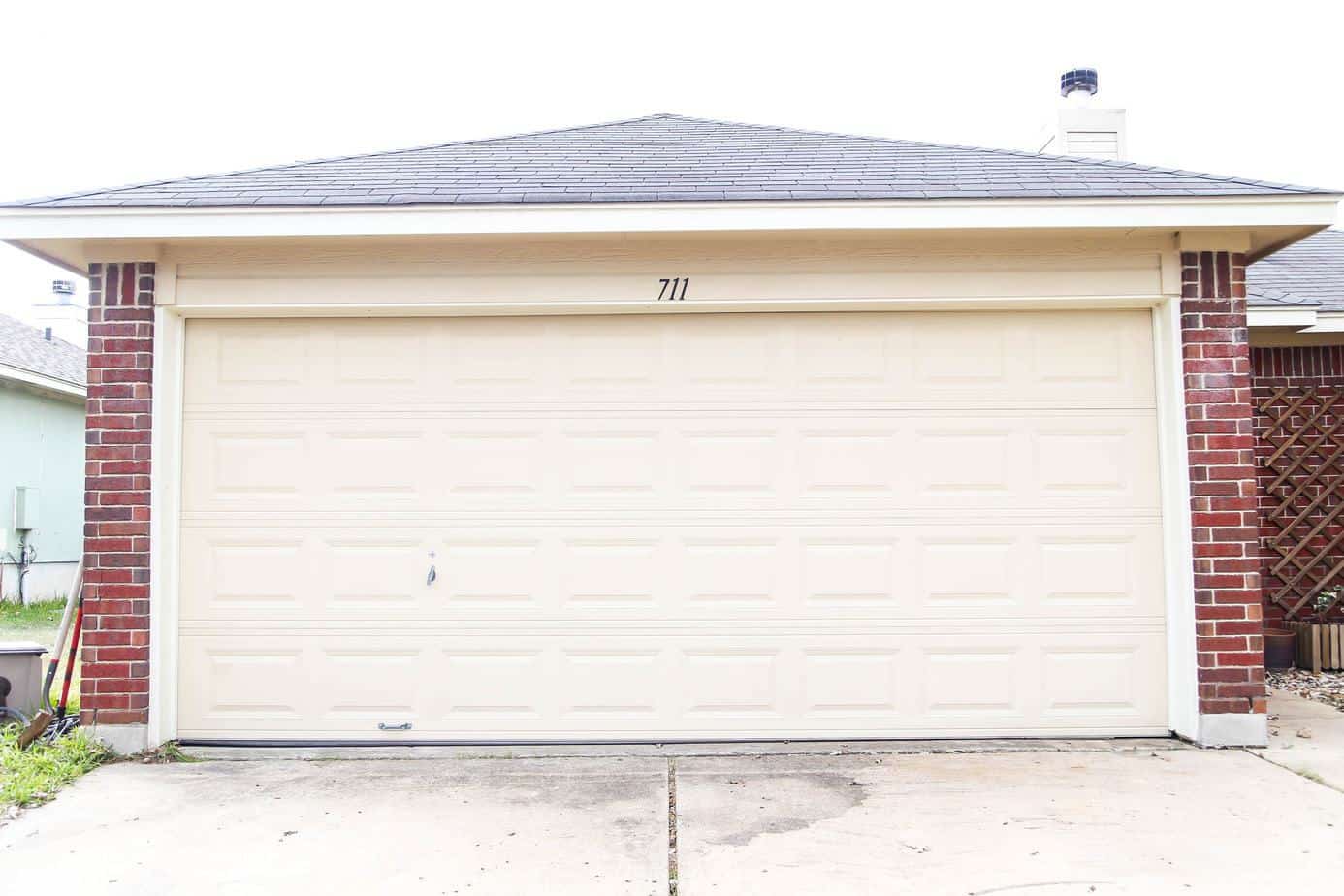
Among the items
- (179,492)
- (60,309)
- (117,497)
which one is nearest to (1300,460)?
(179,492)

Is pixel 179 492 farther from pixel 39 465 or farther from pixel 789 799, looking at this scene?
pixel 39 465

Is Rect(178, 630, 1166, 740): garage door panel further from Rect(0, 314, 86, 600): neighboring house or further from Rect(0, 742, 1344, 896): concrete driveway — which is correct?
Rect(0, 314, 86, 600): neighboring house

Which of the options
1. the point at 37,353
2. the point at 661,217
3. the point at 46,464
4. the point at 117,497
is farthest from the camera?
the point at 37,353

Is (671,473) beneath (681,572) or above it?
above

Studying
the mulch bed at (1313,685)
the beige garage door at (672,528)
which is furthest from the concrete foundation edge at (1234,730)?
the mulch bed at (1313,685)

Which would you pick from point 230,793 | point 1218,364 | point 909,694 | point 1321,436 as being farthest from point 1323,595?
point 230,793

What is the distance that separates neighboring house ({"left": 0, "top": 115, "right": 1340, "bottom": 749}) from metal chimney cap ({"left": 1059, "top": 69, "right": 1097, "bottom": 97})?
4362mm

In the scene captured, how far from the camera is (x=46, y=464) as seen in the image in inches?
577

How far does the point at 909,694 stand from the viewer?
5.54 m

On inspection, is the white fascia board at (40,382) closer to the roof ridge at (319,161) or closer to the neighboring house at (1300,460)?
the roof ridge at (319,161)

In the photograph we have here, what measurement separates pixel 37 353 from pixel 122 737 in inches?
491

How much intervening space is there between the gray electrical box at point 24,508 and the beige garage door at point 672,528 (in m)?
10.3

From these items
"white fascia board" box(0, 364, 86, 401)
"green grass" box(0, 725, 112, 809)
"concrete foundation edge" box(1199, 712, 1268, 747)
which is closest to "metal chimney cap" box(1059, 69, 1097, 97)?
"concrete foundation edge" box(1199, 712, 1268, 747)

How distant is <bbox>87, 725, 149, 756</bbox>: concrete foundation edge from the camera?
17.5 ft
